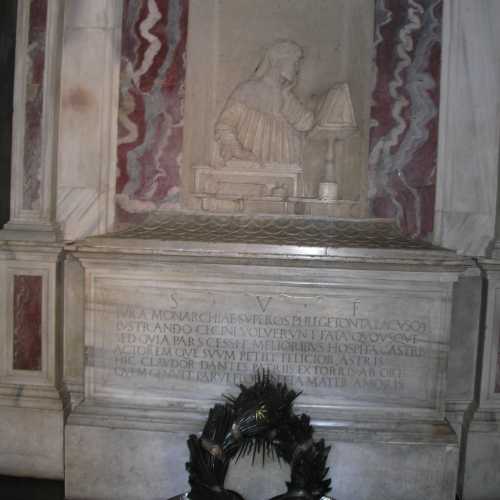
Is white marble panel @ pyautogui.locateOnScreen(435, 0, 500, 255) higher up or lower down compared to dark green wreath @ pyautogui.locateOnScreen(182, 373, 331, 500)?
higher up

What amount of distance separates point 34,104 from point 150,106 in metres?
0.73

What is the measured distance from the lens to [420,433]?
3.27 meters

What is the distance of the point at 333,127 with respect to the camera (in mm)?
3811

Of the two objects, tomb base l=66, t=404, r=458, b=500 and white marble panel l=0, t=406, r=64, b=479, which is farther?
white marble panel l=0, t=406, r=64, b=479

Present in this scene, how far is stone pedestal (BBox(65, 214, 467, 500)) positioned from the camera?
3.25m

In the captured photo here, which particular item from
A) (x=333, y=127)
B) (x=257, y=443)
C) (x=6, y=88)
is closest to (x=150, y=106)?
(x=6, y=88)

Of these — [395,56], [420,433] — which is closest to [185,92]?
[395,56]

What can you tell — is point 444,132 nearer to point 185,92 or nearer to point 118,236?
point 185,92

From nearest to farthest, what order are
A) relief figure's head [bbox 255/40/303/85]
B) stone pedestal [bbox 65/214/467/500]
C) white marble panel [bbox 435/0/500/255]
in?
stone pedestal [bbox 65/214/467/500]
white marble panel [bbox 435/0/500/255]
relief figure's head [bbox 255/40/303/85]

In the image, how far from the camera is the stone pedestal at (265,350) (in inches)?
128

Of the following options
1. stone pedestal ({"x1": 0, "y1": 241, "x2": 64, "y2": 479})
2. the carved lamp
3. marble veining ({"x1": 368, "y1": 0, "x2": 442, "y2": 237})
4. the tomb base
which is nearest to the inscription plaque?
the tomb base

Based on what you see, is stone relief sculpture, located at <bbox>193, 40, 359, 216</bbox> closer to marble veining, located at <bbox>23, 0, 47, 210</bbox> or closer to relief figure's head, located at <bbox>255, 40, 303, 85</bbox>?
relief figure's head, located at <bbox>255, 40, 303, 85</bbox>

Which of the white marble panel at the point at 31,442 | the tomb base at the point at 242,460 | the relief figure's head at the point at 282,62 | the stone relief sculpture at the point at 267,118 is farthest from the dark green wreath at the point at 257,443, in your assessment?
the relief figure's head at the point at 282,62

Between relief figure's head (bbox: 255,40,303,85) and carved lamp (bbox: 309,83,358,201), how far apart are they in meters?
0.29
